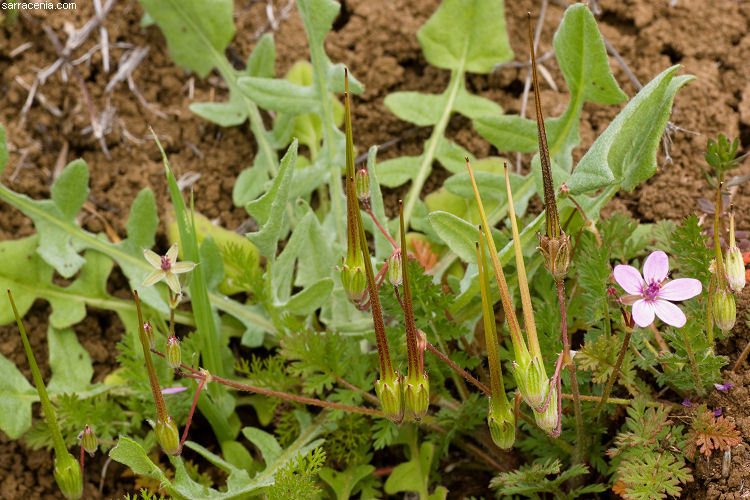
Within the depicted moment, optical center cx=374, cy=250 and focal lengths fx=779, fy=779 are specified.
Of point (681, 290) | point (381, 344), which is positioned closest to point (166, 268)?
point (381, 344)

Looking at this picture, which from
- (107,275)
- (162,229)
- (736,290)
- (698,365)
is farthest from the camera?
(162,229)

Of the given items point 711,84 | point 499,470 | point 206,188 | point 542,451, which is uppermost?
point 711,84

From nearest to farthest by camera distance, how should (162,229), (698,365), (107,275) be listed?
(698,365) → (107,275) → (162,229)

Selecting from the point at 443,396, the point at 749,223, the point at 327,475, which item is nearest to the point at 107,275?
the point at 327,475

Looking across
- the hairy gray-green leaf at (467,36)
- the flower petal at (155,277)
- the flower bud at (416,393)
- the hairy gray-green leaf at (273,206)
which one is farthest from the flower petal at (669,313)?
the hairy gray-green leaf at (467,36)

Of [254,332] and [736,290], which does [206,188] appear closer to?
[254,332]

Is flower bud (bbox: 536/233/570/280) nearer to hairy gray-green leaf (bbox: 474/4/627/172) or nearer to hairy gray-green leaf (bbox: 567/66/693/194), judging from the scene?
hairy gray-green leaf (bbox: 567/66/693/194)

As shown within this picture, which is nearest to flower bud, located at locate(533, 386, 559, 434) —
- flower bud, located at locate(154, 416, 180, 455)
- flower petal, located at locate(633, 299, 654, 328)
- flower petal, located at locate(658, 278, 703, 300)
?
flower petal, located at locate(633, 299, 654, 328)
